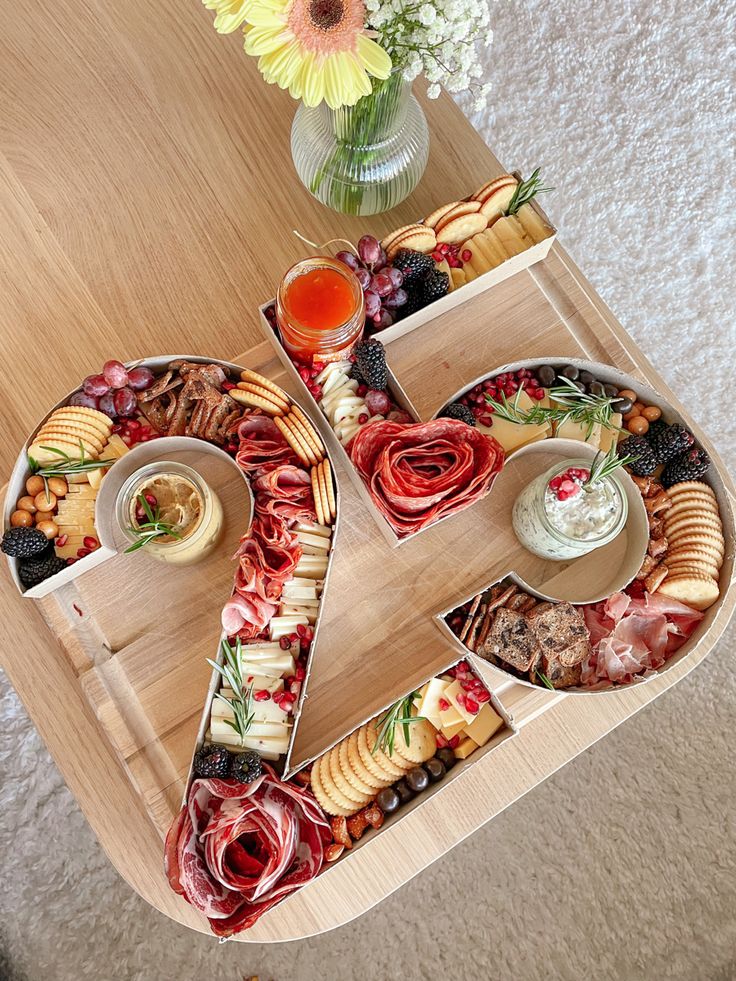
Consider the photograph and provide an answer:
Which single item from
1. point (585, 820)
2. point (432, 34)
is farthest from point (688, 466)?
point (585, 820)

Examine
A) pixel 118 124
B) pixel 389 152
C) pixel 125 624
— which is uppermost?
pixel 118 124

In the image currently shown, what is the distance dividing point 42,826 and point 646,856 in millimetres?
1323

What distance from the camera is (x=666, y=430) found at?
1084mm

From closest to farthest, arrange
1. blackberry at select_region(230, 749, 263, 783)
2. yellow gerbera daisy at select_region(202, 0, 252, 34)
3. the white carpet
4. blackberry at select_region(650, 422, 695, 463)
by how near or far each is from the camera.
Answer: yellow gerbera daisy at select_region(202, 0, 252, 34)
blackberry at select_region(230, 749, 263, 783)
blackberry at select_region(650, 422, 695, 463)
the white carpet

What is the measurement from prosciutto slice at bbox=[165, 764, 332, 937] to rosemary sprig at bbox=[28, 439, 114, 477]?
42 centimetres

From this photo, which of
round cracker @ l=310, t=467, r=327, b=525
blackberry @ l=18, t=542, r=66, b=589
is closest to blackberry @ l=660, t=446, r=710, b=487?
round cracker @ l=310, t=467, r=327, b=525

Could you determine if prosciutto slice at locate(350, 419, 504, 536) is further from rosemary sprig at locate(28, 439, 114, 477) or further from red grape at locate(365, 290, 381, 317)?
rosemary sprig at locate(28, 439, 114, 477)

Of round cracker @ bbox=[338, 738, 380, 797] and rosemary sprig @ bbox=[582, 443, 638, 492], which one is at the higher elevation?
rosemary sprig @ bbox=[582, 443, 638, 492]

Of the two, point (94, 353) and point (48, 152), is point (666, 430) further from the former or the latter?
point (48, 152)

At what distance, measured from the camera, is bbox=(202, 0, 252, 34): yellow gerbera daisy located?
2.78 ft

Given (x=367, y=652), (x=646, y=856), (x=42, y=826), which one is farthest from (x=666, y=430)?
(x=42, y=826)

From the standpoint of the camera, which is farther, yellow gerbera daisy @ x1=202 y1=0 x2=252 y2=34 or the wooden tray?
the wooden tray

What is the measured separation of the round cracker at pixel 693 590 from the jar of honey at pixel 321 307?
0.52m

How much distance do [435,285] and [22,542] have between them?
0.63 m
